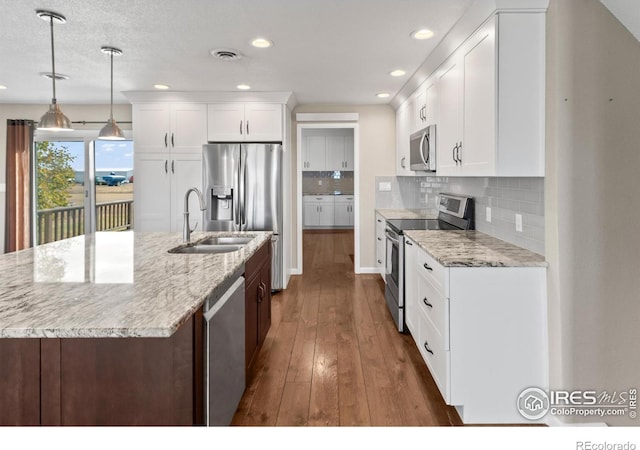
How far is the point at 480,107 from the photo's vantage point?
254cm

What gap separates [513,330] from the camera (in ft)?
7.17

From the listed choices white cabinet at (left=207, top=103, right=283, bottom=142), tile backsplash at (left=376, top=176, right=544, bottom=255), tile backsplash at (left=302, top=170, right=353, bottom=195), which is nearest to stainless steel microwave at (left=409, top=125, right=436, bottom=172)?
tile backsplash at (left=376, top=176, right=544, bottom=255)

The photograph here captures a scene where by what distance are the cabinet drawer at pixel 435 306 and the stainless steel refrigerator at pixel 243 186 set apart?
237 cm

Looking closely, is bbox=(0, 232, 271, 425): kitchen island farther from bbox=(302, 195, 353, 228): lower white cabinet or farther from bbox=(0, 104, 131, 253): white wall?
bbox=(302, 195, 353, 228): lower white cabinet

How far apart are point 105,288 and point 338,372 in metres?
1.70

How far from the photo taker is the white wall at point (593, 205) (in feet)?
6.28

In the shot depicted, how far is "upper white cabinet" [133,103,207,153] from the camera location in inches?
199

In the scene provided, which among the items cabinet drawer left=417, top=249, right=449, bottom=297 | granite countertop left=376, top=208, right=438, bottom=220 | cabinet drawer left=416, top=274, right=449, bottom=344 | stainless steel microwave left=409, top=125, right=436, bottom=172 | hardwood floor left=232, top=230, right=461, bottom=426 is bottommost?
hardwood floor left=232, top=230, right=461, bottom=426

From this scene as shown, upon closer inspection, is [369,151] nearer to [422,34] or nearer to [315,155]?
[422,34]

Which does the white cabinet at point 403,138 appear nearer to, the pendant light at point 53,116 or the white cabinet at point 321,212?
the pendant light at point 53,116

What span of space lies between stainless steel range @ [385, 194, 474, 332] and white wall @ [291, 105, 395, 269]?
166 cm

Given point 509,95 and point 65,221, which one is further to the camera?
point 65,221

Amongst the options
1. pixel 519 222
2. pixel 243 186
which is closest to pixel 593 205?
pixel 519 222

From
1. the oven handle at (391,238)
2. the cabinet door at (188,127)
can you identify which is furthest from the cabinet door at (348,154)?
the oven handle at (391,238)
